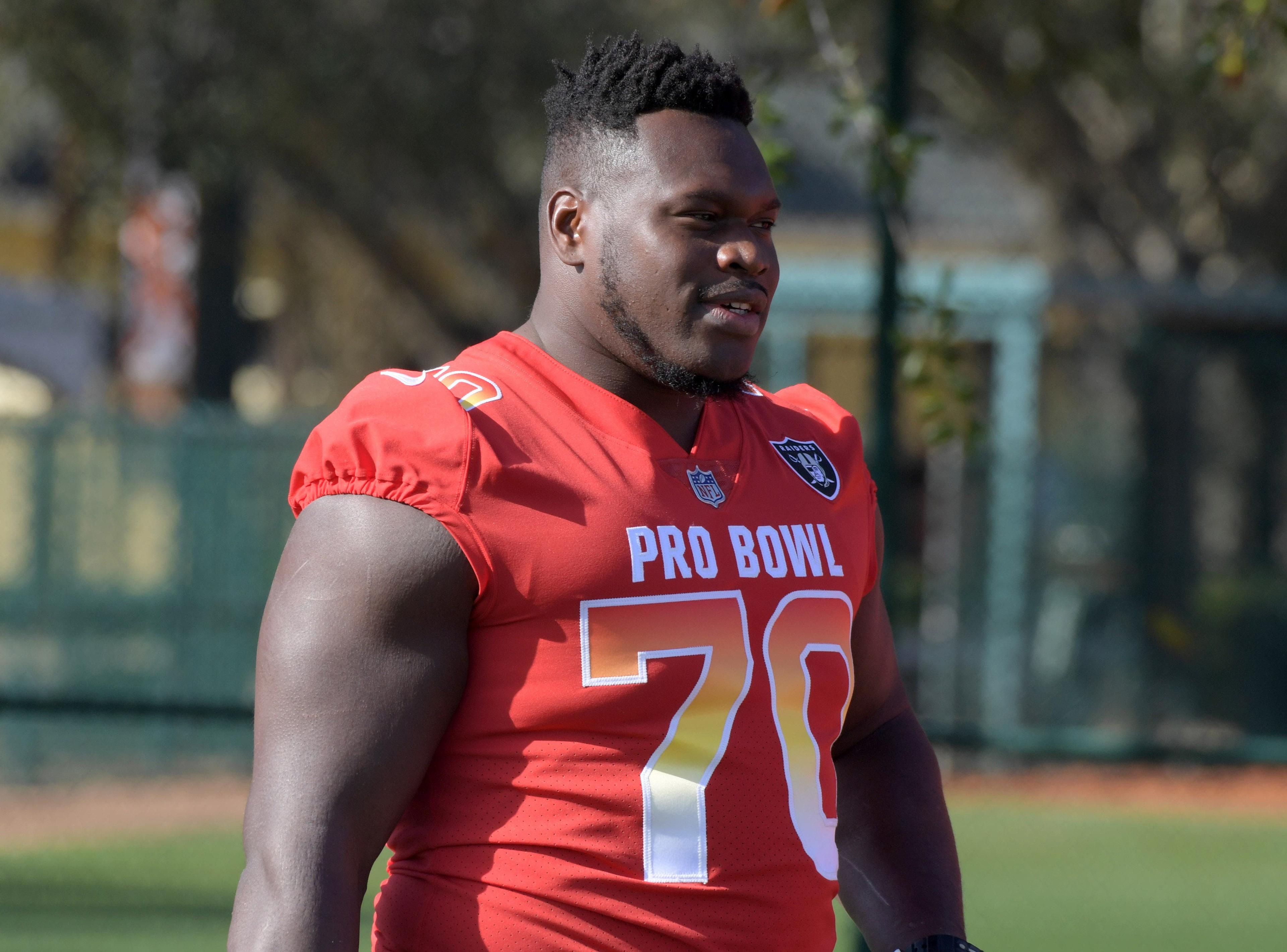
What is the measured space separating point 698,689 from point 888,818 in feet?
1.67

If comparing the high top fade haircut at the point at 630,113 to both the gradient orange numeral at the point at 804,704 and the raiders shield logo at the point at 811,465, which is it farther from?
the gradient orange numeral at the point at 804,704

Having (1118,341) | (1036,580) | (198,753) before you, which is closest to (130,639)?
(198,753)

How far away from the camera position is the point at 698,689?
1.94 metres

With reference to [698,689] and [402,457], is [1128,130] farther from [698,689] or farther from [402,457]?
[402,457]

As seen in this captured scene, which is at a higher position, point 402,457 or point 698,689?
point 402,457

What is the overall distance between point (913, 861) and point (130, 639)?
8975 millimetres

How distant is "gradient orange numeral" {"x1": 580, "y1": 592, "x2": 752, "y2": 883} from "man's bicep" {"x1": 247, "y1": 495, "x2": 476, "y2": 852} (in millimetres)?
161

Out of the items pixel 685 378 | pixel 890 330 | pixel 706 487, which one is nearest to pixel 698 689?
pixel 706 487

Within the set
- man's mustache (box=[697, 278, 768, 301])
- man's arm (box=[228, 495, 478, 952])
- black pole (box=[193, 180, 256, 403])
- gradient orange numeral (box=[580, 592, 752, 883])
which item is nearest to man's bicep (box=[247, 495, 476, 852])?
man's arm (box=[228, 495, 478, 952])

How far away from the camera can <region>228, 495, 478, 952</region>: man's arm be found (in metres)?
1.82

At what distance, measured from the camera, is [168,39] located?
1146cm

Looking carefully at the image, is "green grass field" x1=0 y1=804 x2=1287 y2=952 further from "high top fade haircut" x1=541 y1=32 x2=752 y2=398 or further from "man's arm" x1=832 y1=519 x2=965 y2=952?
"high top fade haircut" x1=541 y1=32 x2=752 y2=398

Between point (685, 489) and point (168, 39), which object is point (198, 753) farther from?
point (685, 489)

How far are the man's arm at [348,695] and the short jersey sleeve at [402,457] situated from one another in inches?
0.7
